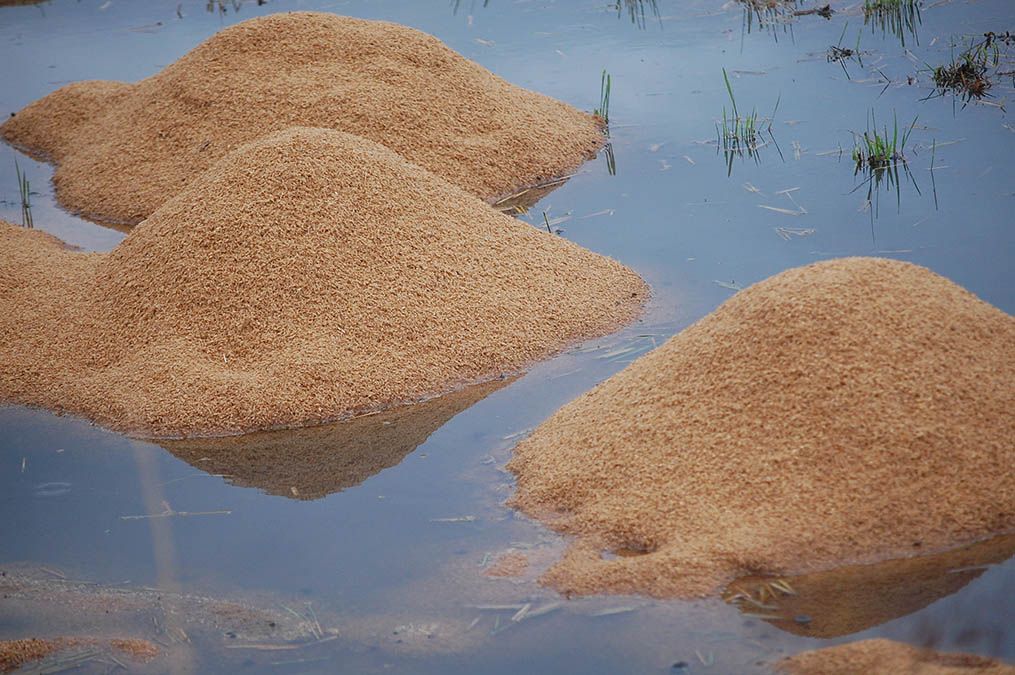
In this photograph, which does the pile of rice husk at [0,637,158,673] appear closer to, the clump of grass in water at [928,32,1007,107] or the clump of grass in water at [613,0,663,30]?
the clump of grass in water at [928,32,1007,107]

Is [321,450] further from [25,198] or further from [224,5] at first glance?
[224,5]

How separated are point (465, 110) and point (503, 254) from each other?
4.56 feet

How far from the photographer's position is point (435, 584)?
6.58ft

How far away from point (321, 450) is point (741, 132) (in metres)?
2.49

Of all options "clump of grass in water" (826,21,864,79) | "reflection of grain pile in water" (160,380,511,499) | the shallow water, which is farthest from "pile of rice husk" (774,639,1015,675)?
"clump of grass in water" (826,21,864,79)

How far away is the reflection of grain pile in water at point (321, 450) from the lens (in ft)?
7.91

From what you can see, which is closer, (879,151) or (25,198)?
(879,151)

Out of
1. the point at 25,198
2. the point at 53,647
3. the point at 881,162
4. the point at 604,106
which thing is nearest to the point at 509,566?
the point at 53,647


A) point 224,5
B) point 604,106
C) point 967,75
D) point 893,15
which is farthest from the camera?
point 224,5

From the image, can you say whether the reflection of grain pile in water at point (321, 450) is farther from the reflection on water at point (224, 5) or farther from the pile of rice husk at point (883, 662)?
the reflection on water at point (224, 5)

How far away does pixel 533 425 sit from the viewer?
2.54 meters

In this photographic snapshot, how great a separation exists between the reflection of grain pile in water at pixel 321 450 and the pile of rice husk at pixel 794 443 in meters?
0.32

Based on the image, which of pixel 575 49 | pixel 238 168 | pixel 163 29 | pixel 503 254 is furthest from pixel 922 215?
pixel 163 29

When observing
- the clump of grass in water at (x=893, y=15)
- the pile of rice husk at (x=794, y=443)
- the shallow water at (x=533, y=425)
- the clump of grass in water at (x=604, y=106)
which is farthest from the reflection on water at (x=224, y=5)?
the pile of rice husk at (x=794, y=443)
